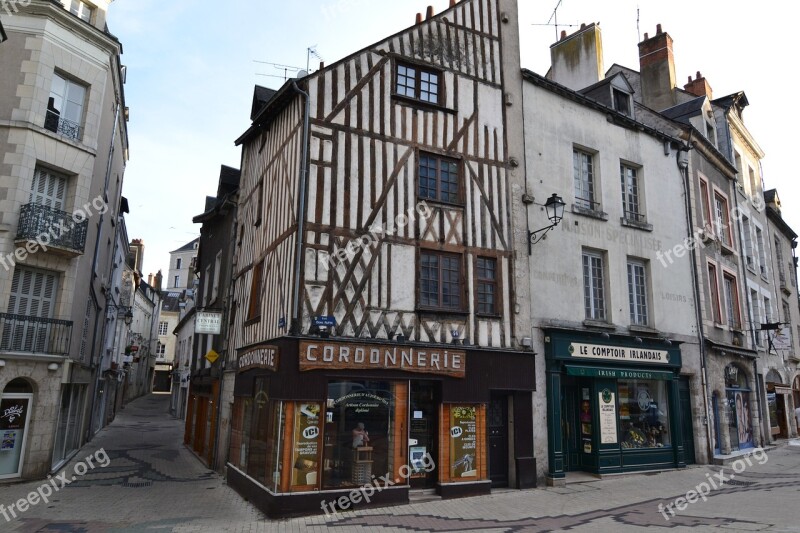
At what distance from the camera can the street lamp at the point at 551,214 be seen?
1038 cm

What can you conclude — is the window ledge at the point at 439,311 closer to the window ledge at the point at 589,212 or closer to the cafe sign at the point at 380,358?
the cafe sign at the point at 380,358

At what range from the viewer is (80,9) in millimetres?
12469

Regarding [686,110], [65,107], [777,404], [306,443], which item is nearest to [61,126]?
[65,107]

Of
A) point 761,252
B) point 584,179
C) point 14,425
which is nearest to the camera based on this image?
point 14,425

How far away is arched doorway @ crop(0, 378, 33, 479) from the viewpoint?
393 inches

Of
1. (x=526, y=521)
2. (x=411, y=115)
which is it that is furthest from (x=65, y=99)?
(x=526, y=521)

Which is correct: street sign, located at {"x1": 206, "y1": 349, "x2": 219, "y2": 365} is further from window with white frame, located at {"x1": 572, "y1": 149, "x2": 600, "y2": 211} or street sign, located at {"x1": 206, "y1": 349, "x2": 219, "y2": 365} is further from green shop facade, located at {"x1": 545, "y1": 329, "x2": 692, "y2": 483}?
window with white frame, located at {"x1": 572, "y1": 149, "x2": 600, "y2": 211}

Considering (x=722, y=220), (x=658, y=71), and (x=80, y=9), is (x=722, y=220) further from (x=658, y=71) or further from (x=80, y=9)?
(x=80, y=9)

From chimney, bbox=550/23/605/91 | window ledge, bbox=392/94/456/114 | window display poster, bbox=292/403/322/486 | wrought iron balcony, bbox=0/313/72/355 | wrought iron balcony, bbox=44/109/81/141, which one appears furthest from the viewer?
chimney, bbox=550/23/605/91

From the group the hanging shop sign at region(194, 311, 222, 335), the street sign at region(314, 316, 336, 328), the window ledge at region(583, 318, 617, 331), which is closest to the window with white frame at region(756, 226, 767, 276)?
the window ledge at region(583, 318, 617, 331)

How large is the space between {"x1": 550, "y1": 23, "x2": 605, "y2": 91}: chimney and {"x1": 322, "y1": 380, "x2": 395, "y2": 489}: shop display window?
11.6 m

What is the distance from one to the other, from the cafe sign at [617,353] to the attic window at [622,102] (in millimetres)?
6128

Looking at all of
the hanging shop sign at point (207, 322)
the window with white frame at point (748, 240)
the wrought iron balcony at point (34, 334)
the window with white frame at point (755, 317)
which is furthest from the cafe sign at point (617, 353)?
the wrought iron balcony at point (34, 334)

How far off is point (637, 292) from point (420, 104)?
22.9 ft
